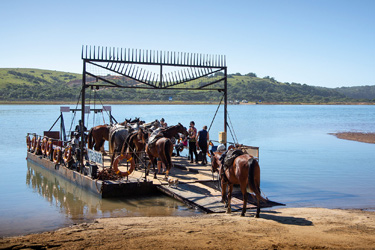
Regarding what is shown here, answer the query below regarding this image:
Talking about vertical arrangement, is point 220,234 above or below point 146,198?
above

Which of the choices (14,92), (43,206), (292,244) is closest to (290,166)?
(43,206)

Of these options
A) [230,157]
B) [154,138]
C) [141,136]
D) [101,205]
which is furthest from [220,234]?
[141,136]

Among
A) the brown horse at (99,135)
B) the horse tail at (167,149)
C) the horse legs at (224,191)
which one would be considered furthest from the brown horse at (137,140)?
the horse legs at (224,191)

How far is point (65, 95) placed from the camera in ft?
340

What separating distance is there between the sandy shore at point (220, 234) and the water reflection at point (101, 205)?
4.59 ft

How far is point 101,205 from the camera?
40.9 ft

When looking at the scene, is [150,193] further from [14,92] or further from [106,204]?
[14,92]

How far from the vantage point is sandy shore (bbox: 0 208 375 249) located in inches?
289

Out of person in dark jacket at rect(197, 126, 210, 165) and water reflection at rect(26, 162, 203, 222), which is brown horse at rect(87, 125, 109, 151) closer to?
water reflection at rect(26, 162, 203, 222)

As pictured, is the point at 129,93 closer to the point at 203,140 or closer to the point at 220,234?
the point at 203,140

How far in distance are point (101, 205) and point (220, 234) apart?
215 inches

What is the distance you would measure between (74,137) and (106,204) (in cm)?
558

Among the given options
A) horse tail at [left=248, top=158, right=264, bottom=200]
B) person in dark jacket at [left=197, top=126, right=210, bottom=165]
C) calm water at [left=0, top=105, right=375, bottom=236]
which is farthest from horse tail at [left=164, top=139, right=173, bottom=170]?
horse tail at [left=248, top=158, right=264, bottom=200]

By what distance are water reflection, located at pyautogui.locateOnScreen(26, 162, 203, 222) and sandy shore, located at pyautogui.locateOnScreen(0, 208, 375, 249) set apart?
1.40 metres
